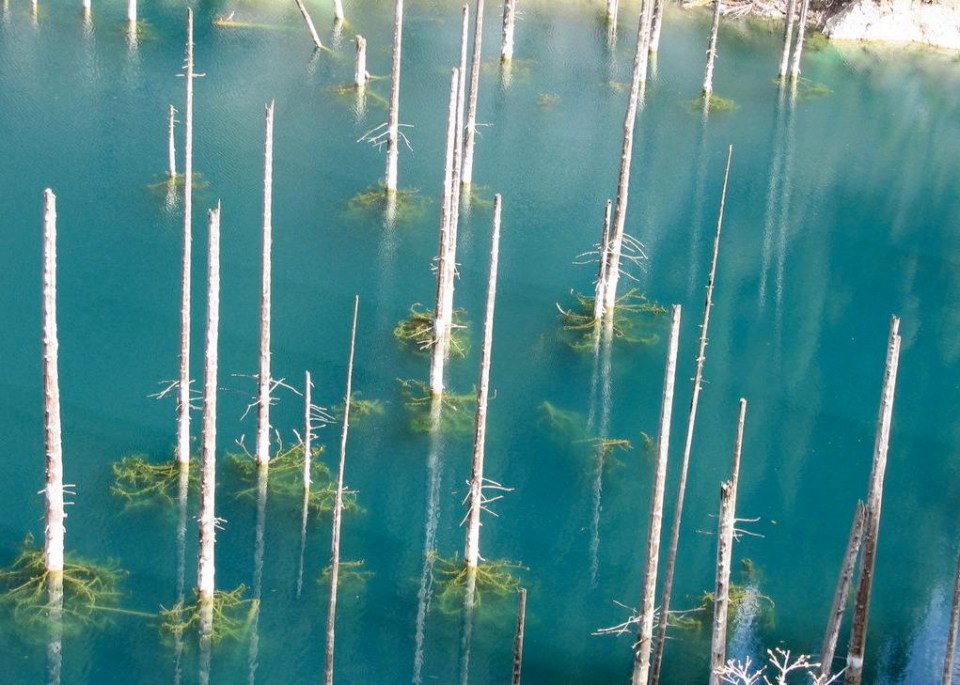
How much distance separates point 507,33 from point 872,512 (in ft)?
127

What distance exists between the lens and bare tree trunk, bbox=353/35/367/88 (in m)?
64.9

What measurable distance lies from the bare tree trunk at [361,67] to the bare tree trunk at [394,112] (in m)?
6.23

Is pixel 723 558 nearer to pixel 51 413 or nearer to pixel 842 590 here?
pixel 842 590

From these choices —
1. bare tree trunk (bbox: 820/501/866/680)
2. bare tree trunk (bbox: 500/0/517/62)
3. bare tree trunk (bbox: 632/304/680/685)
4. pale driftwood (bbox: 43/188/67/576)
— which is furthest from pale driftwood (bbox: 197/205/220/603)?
bare tree trunk (bbox: 500/0/517/62)

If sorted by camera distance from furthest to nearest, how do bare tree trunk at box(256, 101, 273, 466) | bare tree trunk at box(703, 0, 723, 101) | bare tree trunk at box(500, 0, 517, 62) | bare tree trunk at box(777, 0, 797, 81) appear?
bare tree trunk at box(777, 0, 797, 81)
bare tree trunk at box(500, 0, 517, 62)
bare tree trunk at box(703, 0, 723, 101)
bare tree trunk at box(256, 101, 273, 466)

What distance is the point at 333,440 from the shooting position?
46.4 metres

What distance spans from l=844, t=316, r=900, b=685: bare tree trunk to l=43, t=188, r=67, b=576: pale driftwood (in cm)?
1864

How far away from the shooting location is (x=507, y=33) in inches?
2753

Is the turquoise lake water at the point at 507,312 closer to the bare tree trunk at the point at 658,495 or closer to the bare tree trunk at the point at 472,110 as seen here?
the bare tree trunk at the point at 472,110

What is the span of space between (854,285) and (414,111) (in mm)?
18820

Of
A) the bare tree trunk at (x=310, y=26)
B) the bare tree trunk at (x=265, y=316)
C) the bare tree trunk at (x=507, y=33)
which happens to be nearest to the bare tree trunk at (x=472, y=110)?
the bare tree trunk at (x=507, y=33)

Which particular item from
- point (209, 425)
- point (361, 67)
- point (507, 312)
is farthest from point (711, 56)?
point (209, 425)

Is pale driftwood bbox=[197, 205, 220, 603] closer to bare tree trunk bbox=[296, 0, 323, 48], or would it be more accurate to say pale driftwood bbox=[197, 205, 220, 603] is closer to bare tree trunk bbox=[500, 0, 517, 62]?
bare tree trunk bbox=[296, 0, 323, 48]

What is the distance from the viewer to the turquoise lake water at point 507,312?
4119cm
